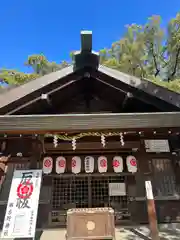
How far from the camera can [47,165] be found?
6340 mm

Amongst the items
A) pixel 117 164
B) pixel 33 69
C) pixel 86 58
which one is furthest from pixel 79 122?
pixel 33 69

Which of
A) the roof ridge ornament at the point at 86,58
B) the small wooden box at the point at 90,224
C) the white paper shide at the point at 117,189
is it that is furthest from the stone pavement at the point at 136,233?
the roof ridge ornament at the point at 86,58

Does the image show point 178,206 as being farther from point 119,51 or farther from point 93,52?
point 119,51

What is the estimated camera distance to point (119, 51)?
73.6 ft

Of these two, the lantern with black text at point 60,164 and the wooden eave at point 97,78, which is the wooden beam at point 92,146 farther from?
the wooden eave at point 97,78

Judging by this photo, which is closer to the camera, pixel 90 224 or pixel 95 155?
pixel 90 224

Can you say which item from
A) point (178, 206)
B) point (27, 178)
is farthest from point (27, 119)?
point (178, 206)

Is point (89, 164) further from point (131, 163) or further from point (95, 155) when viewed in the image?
point (131, 163)

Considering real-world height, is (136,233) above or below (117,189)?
below

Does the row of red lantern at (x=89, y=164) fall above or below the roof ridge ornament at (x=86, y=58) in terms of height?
below

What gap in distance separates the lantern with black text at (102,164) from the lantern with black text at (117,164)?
0.94 feet

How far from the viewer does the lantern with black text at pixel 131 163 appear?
21.0ft

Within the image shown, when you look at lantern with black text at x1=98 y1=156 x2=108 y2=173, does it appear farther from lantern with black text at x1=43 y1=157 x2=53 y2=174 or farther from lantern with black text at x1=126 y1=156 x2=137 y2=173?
lantern with black text at x1=43 y1=157 x2=53 y2=174

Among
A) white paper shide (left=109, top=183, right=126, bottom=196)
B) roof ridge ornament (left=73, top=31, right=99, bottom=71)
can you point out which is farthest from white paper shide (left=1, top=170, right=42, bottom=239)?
roof ridge ornament (left=73, top=31, right=99, bottom=71)
